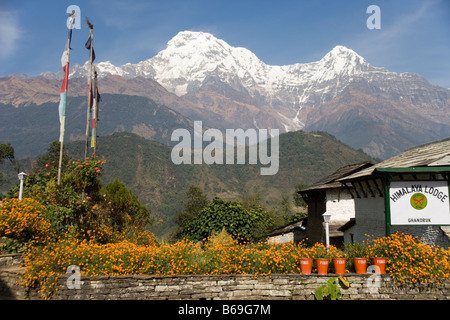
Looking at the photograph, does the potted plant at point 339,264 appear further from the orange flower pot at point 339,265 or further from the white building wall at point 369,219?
the white building wall at point 369,219

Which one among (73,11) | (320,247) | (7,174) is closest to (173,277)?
(320,247)

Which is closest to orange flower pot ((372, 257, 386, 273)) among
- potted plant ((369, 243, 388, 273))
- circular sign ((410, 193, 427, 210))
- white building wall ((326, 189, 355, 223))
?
potted plant ((369, 243, 388, 273))

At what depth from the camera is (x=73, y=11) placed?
56.5 ft

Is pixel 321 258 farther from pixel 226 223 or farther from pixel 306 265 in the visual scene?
pixel 226 223

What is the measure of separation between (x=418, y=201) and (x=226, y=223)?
1458cm

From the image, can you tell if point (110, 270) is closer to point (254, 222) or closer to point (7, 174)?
point (254, 222)

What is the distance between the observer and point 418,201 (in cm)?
1049

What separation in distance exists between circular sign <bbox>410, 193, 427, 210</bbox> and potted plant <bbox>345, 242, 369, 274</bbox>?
80.1 inches

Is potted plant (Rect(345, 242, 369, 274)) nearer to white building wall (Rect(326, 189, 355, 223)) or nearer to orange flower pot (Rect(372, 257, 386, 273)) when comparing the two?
orange flower pot (Rect(372, 257, 386, 273))

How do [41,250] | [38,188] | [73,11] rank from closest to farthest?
[41,250], [38,188], [73,11]

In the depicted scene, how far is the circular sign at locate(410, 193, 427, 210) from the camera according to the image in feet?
34.3

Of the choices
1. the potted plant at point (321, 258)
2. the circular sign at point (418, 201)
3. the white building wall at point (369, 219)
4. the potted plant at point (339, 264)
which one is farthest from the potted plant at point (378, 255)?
the white building wall at point (369, 219)
